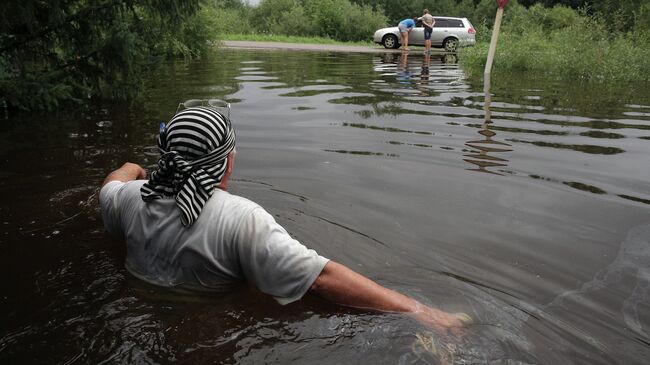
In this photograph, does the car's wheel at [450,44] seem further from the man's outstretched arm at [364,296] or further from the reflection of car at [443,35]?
the man's outstretched arm at [364,296]

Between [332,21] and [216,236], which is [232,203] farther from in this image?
[332,21]

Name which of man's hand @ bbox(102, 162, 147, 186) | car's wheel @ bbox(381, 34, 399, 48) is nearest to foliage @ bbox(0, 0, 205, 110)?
man's hand @ bbox(102, 162, 147, 186)

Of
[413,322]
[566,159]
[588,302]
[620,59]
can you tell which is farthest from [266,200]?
[620,59]

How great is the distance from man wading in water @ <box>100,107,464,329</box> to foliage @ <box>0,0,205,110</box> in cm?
502

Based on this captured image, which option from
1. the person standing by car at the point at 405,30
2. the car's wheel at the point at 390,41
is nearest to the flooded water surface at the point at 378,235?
the person standing by car at the point at 405,30

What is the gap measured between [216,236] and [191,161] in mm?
356

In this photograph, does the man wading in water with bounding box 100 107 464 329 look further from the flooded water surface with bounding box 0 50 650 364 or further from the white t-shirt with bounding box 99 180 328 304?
the flooded water surface with bounding box 0 50 650 364

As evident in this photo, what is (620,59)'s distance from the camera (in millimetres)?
13445

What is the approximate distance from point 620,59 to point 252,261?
558 inches

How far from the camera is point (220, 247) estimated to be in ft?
7.73

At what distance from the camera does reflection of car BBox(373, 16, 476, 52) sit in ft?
82.0

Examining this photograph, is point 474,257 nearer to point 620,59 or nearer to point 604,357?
point 604,357

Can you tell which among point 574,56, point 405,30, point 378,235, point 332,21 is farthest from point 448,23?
point 378,235

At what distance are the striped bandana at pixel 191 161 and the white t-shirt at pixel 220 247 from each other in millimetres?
60
